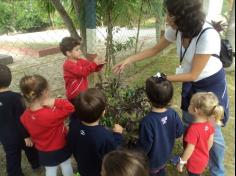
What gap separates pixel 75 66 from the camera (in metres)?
3.26

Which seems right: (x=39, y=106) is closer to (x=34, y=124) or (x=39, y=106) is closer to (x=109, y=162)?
(x=34, y=124)

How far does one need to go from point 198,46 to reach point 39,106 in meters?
1.30

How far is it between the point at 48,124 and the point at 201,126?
3.89 ft

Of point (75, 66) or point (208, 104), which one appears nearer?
point (208, 104)

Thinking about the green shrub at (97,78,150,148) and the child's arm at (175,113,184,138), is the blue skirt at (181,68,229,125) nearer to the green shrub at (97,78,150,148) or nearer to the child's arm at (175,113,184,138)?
the child's arm at (175,113,184,138)

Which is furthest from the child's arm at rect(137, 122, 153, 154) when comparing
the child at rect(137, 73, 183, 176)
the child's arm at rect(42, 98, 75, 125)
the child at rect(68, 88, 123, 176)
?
the child's arm at rect(42, 98, 75, 125)

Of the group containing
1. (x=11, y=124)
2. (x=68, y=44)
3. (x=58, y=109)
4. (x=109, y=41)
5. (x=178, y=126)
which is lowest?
(x=11, y=124)

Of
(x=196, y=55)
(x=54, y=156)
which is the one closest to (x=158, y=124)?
(x=196, y=55)

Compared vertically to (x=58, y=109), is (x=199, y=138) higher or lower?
lower

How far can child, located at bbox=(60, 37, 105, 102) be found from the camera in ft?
10.8

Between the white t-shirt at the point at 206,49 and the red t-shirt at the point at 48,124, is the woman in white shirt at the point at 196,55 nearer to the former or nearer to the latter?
the white t-shirt at the point at 206,49

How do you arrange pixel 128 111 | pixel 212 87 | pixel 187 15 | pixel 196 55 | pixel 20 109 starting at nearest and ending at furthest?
pixel 187 15, pixel 196 55, pixel 212 87, pixel 20 109, pixel 128 111

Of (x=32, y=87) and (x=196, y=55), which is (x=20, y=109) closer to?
(x=32, y=87)

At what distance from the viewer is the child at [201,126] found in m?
2.52
